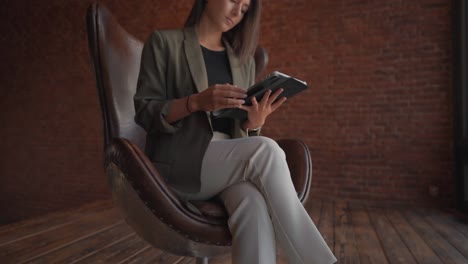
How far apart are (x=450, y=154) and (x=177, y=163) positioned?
11.4 feet

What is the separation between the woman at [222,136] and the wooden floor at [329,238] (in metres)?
1.21

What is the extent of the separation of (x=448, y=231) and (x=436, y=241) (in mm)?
350

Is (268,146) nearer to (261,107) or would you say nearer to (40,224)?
(261,107)

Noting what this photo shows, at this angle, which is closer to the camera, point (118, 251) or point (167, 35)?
point (167, 35)

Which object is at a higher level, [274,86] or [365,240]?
[274,86]

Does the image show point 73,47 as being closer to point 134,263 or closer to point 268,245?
point 134,263

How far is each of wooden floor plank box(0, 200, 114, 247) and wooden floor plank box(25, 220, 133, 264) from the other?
49 cm

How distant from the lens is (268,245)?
3.09 ft

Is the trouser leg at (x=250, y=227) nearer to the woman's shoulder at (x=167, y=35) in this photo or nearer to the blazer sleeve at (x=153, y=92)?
the blazer sleeve at (x=153, y=92)

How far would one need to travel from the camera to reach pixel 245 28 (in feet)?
4.86

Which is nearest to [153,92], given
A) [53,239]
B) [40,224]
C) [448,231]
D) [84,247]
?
[84,247]

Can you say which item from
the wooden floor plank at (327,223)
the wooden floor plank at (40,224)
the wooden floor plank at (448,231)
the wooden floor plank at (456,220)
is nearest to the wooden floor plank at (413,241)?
the wooden floor plank at (448,231)

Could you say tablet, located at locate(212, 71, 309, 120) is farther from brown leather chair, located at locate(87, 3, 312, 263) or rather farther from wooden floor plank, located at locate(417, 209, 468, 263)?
wooden floor plank, located at locate(417, 209, 468, 263)

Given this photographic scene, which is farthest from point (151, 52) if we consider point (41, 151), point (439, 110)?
point (41, 151)
